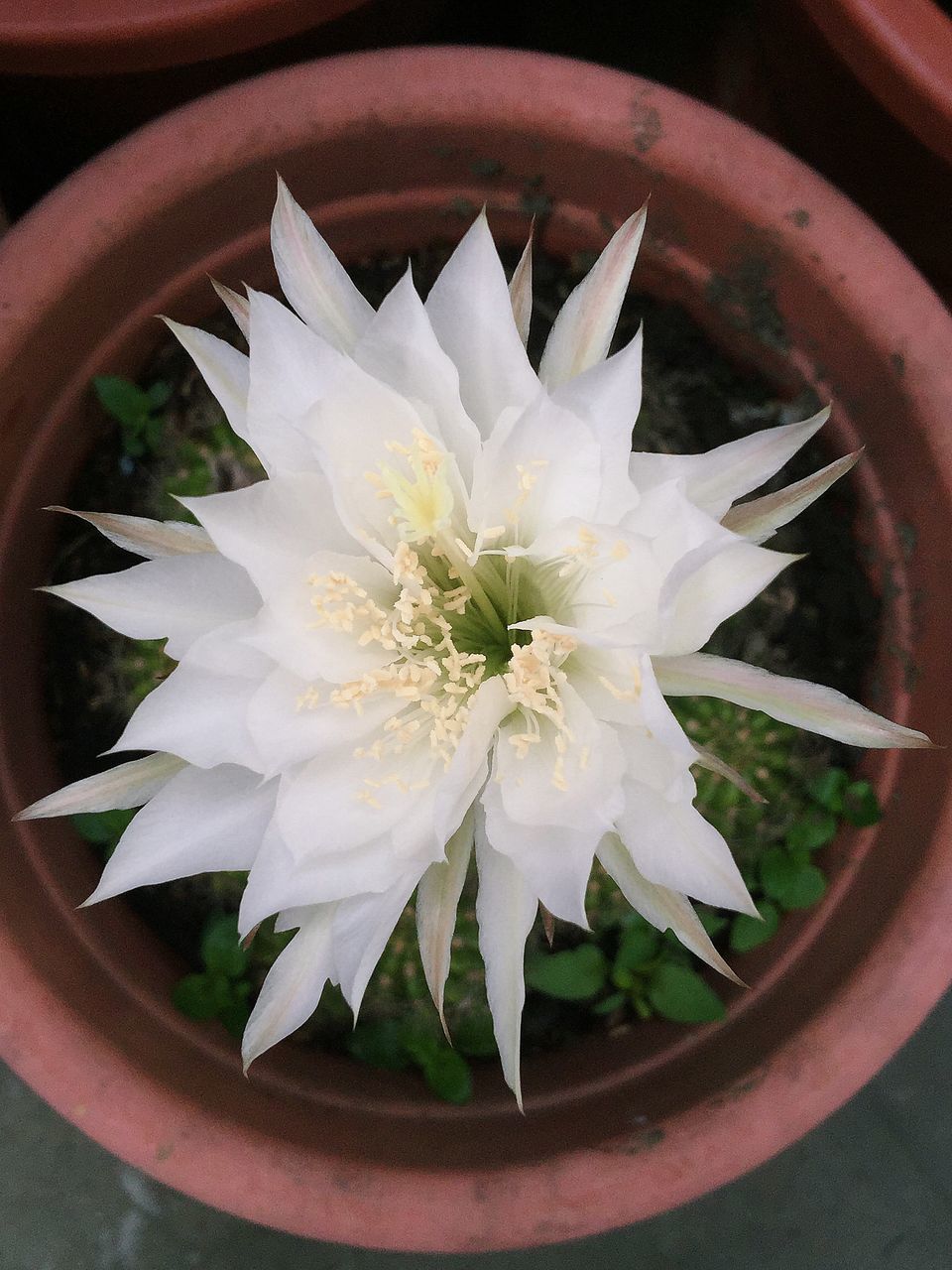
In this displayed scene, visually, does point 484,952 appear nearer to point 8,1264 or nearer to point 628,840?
point 628,840

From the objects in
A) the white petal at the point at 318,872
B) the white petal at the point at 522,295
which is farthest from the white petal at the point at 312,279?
the white petal at the point at 318,872

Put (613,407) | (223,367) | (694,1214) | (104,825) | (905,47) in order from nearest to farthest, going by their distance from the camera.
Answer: (613,407)
(223,367)
(905,47)
(104,825)
(694,1214)

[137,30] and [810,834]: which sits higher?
[137,30]

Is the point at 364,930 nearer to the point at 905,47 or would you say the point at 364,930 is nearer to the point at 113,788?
the point at 113,788

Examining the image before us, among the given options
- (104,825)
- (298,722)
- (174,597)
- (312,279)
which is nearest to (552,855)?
(298,722)

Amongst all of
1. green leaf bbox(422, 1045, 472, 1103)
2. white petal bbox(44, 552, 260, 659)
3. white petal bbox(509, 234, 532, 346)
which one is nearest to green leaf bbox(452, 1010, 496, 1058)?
green leaf bbox(422, 1045, 472, 1103)

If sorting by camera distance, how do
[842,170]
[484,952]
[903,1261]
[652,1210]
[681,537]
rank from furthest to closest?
[903,1261] → [842,170] → [652,1210] → [484,952] → [681,537]

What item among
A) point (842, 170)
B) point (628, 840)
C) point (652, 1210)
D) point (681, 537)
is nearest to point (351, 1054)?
point (652, 1210)
